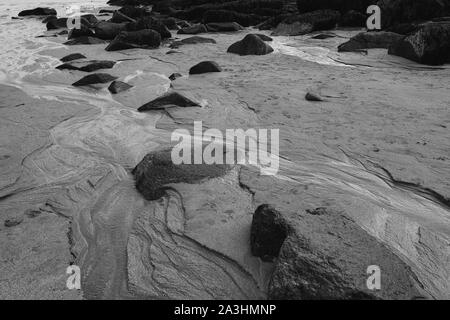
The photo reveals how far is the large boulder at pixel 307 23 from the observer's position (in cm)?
1234

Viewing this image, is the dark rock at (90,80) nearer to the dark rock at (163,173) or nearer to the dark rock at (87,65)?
the dark rock at (87,65)

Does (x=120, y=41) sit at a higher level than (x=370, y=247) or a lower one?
higher

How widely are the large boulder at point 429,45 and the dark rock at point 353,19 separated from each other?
5353 mm

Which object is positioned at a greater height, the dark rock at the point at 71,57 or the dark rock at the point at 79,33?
the dark rock at the point at 79,33

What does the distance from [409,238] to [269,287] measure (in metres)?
1.22

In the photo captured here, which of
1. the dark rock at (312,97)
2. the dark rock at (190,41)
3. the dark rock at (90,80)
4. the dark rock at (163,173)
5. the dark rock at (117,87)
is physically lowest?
the dark rock at (163,173)

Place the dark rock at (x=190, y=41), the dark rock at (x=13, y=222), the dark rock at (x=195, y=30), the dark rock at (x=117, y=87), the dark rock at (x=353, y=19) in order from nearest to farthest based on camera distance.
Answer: the dark rock at (x=13, y=222) < the dark rock at (x=117, y=87) < the dark rock at (x=190, y=41) < the dark rock at (x=353, y=19) < the dark rock at (x=195, y=30)

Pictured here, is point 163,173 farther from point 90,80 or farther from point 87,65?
point 87,65

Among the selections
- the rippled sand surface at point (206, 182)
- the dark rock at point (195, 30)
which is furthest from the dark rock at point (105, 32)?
the rippled sand surface at point (206, 182)

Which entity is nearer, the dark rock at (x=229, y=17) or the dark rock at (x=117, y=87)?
the dark rock at (x=117, y=87)

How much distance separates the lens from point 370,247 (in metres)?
2.19

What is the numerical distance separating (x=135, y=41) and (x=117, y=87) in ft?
15.3
